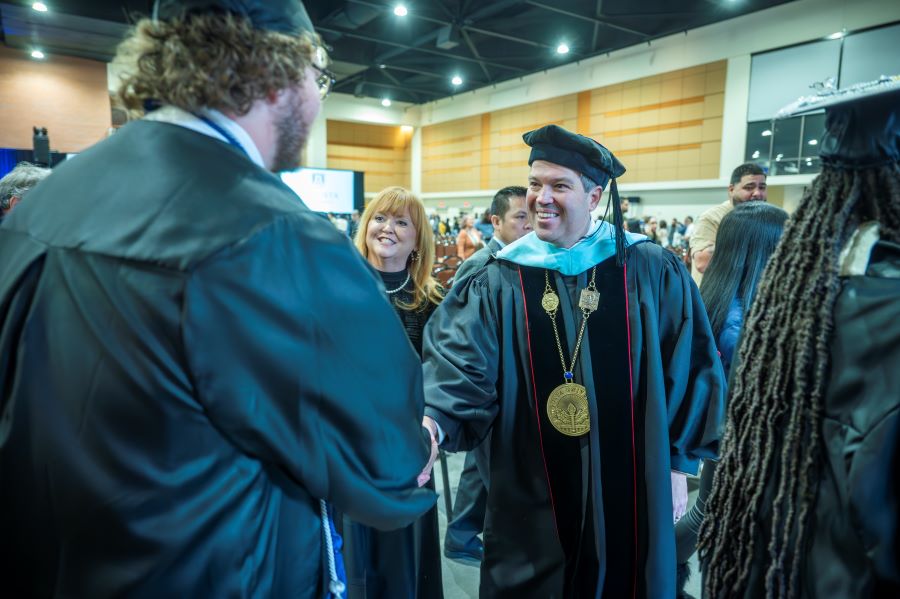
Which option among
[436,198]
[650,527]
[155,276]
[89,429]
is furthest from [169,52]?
[436,198]

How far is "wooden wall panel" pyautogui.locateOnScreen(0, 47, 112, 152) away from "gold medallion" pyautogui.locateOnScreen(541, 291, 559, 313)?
15.3m

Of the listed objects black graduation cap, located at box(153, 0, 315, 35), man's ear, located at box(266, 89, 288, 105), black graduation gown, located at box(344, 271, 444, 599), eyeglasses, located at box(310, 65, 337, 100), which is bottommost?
black graduation gown, located at box(344, 271, 444, 599)

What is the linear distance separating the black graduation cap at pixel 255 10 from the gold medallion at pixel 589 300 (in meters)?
1.34

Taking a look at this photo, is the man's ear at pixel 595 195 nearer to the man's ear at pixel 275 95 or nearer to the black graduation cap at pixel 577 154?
the black graduation cap at pixel 577 154

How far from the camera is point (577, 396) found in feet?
6.36

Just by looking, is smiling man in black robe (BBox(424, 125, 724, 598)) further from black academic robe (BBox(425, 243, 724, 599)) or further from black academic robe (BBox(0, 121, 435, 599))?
black academic robe (BBox(0, 121, 435, 599))

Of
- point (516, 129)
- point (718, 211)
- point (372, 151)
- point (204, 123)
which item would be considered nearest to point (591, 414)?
point (204, 123)

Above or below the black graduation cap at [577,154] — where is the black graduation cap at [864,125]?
below

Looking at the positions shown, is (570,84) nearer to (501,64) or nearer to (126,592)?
(501,64)

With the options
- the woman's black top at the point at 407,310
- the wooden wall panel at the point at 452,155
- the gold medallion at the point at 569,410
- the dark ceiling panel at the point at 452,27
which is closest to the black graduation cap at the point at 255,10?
the gold medallion at the point at 569,410

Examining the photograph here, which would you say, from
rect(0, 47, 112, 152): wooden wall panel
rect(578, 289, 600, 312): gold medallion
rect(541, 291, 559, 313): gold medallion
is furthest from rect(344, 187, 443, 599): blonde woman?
rect(0, 47, 112, 152): wooden wall panel

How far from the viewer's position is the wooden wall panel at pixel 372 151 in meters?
24.6

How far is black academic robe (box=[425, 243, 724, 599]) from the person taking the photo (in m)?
1.90

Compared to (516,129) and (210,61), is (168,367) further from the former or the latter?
(516,129)
